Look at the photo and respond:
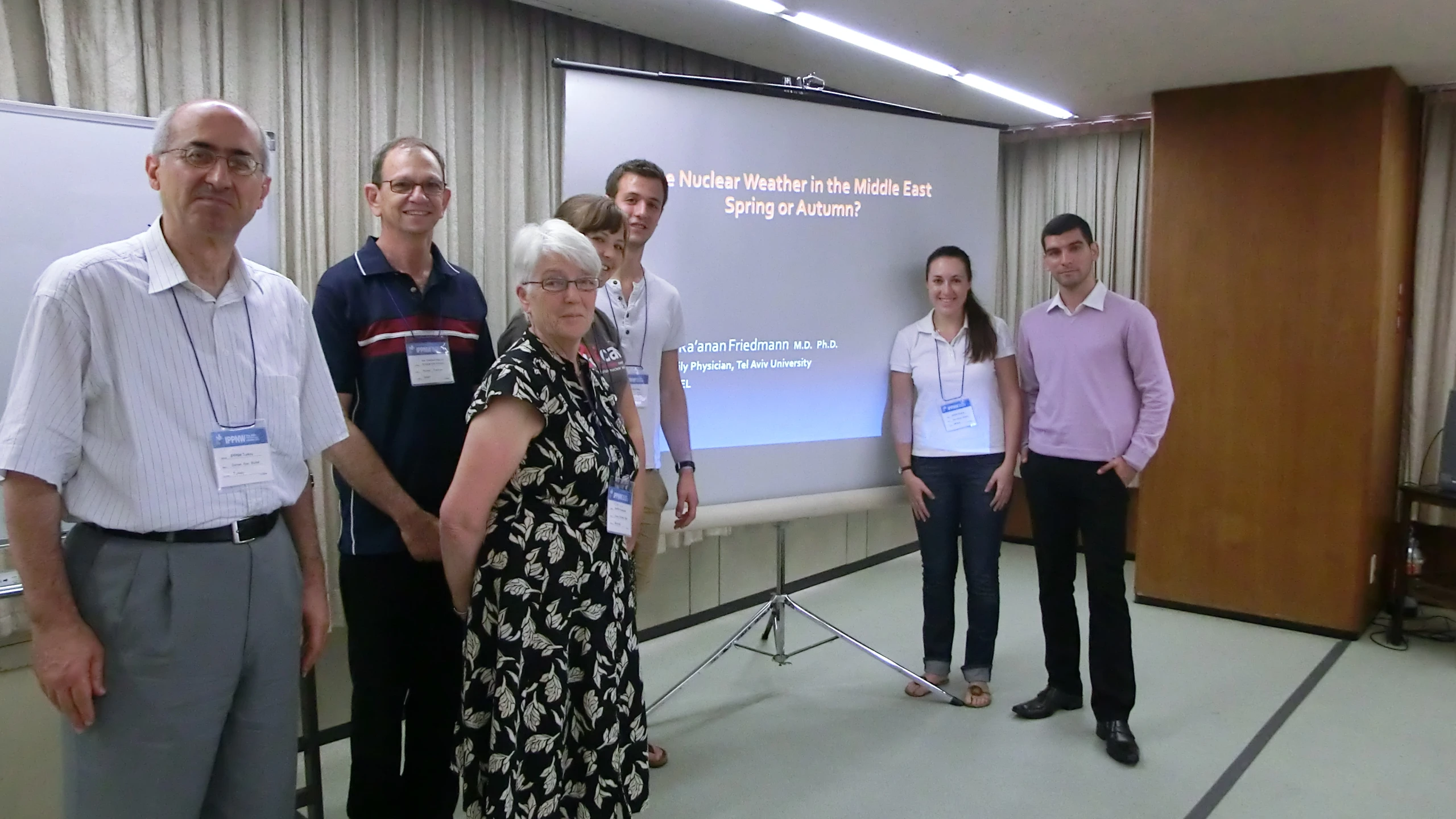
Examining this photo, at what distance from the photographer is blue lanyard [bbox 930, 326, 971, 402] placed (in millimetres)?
2953

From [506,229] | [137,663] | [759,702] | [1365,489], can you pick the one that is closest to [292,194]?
[506,229]

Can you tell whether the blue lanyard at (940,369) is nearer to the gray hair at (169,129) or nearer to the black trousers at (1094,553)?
the black trousers at (1094,553)

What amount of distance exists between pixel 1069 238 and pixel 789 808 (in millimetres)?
1865

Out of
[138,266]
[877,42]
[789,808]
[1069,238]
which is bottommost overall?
[789,808]

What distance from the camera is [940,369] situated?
2982 mm

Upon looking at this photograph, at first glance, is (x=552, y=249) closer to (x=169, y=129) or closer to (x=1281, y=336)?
(x=169, y=129)

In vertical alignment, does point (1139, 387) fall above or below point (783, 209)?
below

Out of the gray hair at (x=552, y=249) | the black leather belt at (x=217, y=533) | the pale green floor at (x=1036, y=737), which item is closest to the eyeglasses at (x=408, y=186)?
the gray hair at (x=552, y=249)

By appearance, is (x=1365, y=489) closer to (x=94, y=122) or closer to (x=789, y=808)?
(x=789, y=808)

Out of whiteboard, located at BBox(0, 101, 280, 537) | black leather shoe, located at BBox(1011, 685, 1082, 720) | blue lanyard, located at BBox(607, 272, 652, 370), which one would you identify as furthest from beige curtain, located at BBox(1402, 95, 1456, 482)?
whiteboard, located at BBox(0, 101, 280, 537)

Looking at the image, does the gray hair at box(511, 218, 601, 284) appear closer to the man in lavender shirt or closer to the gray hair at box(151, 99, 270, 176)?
the gray hair at box(151, 99, 270, 176)

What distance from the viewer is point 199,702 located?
135 centimetres

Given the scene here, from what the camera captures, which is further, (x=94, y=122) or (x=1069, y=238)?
(x=1069, y=238)

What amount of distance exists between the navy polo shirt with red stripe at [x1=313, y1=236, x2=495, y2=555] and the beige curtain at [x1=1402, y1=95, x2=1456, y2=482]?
4543mm
